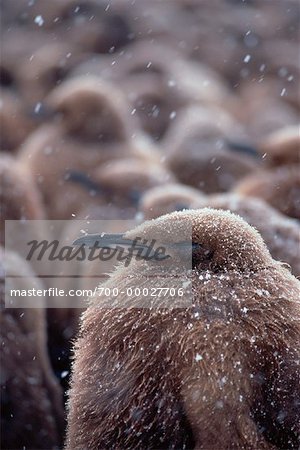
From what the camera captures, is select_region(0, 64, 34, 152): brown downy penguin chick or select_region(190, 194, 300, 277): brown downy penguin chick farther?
select_region(0, 64, 34, 152): brown downy penguin chick

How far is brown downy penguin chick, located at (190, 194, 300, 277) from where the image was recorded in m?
1.79

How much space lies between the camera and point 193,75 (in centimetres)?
578

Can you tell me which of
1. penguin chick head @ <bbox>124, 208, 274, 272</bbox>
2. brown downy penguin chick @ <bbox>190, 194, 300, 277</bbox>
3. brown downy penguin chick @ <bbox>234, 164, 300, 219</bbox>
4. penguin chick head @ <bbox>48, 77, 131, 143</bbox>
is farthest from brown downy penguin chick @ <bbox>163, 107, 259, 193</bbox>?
penguin chick head @ <bbox>124, 208, 274, 272</bbox>

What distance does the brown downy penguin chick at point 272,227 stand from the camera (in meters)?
1.79

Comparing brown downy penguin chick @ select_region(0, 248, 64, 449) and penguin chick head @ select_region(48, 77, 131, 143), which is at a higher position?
brown downy penguin chick @ select_region(0, 248, 64, 449)

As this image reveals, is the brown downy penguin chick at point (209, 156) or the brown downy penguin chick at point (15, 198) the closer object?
the brown downy penguin chick at point (15, 198)

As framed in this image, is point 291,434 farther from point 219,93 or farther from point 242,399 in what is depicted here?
point 219,93

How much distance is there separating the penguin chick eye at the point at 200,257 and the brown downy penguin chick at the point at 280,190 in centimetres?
111

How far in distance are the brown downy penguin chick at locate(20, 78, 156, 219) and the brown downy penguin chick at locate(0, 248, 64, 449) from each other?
4.57 feet

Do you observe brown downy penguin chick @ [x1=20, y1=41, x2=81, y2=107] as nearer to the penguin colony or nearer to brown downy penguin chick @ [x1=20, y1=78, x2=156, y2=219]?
the penguin colony

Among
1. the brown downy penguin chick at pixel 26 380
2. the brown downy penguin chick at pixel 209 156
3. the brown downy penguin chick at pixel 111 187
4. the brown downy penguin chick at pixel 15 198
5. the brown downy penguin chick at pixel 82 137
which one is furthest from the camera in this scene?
the brown downy penguin chick at pixel 82 137

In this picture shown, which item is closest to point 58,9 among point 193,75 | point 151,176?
point 193,75

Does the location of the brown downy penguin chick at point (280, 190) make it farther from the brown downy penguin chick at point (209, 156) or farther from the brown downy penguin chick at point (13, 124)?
the brown downy penguin chick at point (13, 124)

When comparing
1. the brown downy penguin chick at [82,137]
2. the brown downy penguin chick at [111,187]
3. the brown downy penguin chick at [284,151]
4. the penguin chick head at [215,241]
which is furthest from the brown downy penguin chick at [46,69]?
the penguin chick head at [215,241]
